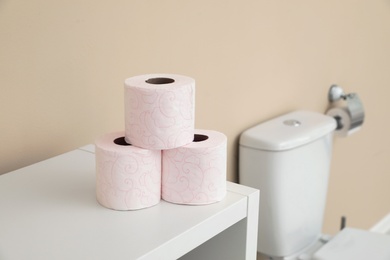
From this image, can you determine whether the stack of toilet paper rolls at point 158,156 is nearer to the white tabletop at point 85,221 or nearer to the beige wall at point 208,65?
the white tabletop at point 85,221

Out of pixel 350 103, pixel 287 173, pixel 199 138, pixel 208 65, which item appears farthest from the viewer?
pixel 350 103

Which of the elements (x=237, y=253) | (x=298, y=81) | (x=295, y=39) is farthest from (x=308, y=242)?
(x=237, y=253)

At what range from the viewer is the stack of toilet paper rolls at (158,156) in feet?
2.93

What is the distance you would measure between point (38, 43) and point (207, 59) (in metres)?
0.49

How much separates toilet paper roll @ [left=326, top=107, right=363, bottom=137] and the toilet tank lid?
0.20 meters

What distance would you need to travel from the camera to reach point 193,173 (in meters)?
0.93

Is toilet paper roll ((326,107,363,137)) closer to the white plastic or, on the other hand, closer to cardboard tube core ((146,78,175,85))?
the white plastic

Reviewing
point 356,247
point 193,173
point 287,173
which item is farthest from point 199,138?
point 356,247

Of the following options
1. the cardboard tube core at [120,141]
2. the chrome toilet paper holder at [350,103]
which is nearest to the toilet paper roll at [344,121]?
the chrome toilet paper holder at [350,103]

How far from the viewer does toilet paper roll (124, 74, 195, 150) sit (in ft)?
2.91

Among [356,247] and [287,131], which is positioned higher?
[287,131]

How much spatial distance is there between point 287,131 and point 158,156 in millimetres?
761

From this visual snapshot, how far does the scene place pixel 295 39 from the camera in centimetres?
174

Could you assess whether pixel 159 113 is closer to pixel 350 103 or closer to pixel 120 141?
pixel 120 141
